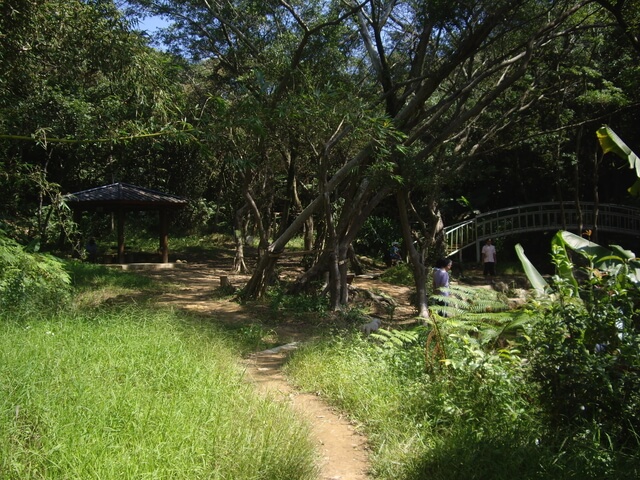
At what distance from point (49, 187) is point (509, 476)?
8027 mm

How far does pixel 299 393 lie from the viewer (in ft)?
18.7

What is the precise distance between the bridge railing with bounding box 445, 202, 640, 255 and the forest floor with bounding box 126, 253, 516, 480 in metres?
3.19

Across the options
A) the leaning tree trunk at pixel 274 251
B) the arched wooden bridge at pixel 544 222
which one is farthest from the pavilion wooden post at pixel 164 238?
the arched wooden bridge at pixel 544 222

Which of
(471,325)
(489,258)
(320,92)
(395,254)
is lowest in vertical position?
(471,325)

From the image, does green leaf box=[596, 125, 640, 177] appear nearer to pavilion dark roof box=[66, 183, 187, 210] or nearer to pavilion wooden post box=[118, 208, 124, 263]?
pavilion dark roof box=[66, 183, 187, 210]

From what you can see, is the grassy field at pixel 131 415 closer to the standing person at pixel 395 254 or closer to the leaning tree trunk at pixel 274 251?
the leaning tree trunk at pixel 274 251

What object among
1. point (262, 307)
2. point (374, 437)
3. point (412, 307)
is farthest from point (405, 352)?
point (412, 307)

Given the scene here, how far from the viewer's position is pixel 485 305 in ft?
A: 16.7

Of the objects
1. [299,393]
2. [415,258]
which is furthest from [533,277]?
[415,258]

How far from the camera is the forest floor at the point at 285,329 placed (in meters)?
4.27

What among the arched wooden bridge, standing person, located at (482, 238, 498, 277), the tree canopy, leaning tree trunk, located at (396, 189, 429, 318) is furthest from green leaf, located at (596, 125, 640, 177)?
the arched wooden bridge

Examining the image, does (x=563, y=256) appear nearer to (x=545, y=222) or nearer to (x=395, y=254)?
(x=395, y=254)

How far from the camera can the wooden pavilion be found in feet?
62.1

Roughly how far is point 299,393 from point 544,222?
63.0ft
